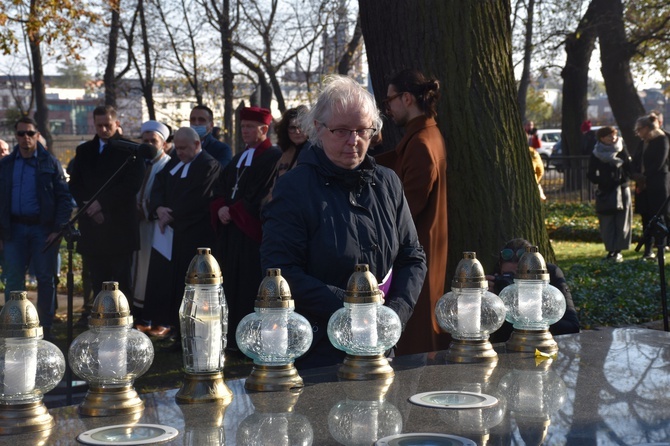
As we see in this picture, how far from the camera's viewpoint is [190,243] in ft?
29.3

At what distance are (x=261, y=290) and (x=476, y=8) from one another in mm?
4375

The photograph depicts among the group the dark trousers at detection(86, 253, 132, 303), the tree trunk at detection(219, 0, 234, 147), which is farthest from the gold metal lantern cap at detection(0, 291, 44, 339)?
the tree trunk at detection(219, 0, 234, 147)

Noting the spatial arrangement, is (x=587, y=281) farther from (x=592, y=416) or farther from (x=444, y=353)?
(x=592, y=416)

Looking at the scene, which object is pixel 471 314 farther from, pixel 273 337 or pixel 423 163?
pixel 423 163

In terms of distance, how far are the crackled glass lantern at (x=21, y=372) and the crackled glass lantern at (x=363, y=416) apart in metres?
0.75

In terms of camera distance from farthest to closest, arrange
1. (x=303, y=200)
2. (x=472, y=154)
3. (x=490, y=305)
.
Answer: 1. (x=472, y=154)
2. (x=303, y=200)
3. (x=490, y=305)

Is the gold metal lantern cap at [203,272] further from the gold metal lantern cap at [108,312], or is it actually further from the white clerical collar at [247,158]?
the white clerical collar at [247,158]

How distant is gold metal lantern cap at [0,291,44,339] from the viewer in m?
2.66

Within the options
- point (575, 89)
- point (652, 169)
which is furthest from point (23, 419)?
point (575, 89)

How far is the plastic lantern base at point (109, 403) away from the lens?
9.14 feet

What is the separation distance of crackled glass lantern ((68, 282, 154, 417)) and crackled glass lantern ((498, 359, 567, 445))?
104cm

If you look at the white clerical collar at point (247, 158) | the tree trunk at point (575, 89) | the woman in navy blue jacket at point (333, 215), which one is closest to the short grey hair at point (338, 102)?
the woman in navy blue jacket at point (333, 215)

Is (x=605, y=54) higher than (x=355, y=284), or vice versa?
(x=605, y=54)

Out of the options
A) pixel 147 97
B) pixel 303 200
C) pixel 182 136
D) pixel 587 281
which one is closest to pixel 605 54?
pixel 147 97
